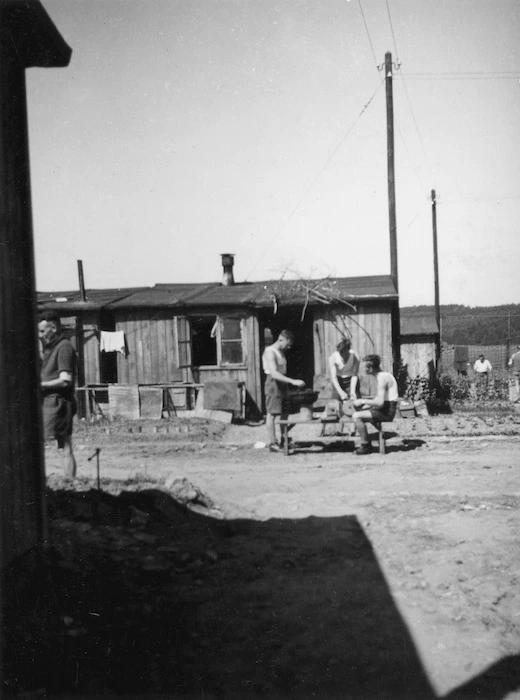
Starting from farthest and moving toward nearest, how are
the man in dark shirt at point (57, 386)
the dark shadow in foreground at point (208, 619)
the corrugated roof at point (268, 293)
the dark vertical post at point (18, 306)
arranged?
the corrugated roof at point (268, 293), the man in dark shirt at point (57, 386), the dark vertical post at point (18, 306), the dark shadow in foreground at point (208, 619)

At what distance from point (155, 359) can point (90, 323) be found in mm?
2053

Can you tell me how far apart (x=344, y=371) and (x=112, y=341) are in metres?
7.52

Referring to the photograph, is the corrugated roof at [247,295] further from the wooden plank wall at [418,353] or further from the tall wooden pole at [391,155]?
the wooden plank wall at [418,353]

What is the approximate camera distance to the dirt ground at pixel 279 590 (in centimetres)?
296

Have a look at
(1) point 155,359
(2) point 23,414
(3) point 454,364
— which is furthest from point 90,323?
(3) point 454,364

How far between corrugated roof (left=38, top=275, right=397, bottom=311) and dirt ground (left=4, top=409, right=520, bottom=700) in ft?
24.1

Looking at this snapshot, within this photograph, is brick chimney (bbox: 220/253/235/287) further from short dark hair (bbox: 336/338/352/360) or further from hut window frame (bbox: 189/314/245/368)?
short dark hair (bbox: 336/338/352/360)

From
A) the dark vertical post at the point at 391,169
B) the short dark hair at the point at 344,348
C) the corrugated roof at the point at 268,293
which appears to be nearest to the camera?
the short dark hair at the point at 344,348

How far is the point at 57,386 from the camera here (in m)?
6.07

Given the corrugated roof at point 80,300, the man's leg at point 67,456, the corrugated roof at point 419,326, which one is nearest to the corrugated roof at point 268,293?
the corrugated roof at point 80,300

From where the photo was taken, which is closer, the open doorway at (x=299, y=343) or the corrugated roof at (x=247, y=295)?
the corrugated roof at (x=247, y=295)

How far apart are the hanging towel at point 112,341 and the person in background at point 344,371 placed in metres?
7.10

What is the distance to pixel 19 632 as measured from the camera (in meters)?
3.07

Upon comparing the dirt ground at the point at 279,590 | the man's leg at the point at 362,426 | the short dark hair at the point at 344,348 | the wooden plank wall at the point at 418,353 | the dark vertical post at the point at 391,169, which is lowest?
the dirt ground at the point at 279,590
